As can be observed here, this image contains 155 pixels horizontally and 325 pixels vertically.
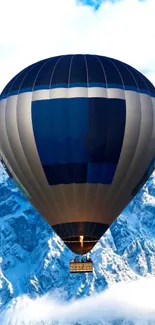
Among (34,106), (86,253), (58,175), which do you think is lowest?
(86,253)

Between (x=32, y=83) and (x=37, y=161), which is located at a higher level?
(x=32, y=83)

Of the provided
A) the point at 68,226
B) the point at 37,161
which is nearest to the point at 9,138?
the point at 37,161

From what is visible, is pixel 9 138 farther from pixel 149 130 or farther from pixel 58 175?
pixel 149 130

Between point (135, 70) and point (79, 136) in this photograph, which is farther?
point (135, 70)

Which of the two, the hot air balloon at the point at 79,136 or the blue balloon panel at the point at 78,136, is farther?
the hot air balloon at the point at 79,136

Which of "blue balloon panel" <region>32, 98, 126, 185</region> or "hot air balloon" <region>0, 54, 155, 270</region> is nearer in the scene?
"blue balloon panel" <region>32, 98, 126, 185</region>
